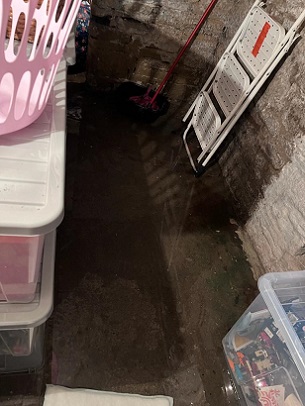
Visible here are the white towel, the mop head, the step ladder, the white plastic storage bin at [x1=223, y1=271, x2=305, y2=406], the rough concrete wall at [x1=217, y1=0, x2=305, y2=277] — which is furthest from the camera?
the mop head

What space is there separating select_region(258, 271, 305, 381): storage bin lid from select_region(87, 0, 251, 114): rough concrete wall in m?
1.54

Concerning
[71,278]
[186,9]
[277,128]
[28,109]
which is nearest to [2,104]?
[28,109]

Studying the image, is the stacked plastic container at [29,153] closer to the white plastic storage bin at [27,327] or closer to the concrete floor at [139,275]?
the white plastic storage bin at [27,327]

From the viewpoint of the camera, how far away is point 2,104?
2.38ft

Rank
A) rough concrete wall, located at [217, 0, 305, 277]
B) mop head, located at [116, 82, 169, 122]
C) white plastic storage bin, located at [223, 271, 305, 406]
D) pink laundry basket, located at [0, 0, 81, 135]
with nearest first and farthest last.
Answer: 1. pink laundry basket, located at [0, 0, 81, 135]
2. white plastic storage bin, located at [223, 271, 305, 406]
3. rough concrete wall, located at [217, 0, 305, 277]
4. mop head, located at [116, 82, 169, 122]

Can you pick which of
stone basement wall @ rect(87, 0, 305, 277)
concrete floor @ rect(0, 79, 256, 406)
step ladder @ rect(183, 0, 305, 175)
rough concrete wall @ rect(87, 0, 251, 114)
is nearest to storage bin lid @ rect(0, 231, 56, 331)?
concrete floor @ rect(0, 79, 256, 406)

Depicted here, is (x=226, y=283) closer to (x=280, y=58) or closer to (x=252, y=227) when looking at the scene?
(x=252, y=227)

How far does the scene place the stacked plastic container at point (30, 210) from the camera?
60 centimetres

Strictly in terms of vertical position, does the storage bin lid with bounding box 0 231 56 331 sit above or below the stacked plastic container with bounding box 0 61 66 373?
below

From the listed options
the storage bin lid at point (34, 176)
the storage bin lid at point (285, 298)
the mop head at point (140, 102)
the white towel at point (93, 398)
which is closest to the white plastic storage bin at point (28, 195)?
the storage bin lid at point (34, 176)

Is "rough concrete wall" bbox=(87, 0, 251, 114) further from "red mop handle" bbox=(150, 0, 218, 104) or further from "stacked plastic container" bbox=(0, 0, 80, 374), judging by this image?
"stacked plastic container" bbox=(0, 0, 80, 374)

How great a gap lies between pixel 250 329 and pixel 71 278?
27.6 inches

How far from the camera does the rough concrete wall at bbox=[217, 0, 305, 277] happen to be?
4.70 ft

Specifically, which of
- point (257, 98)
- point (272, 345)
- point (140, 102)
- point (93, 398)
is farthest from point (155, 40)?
point (93, 398)
